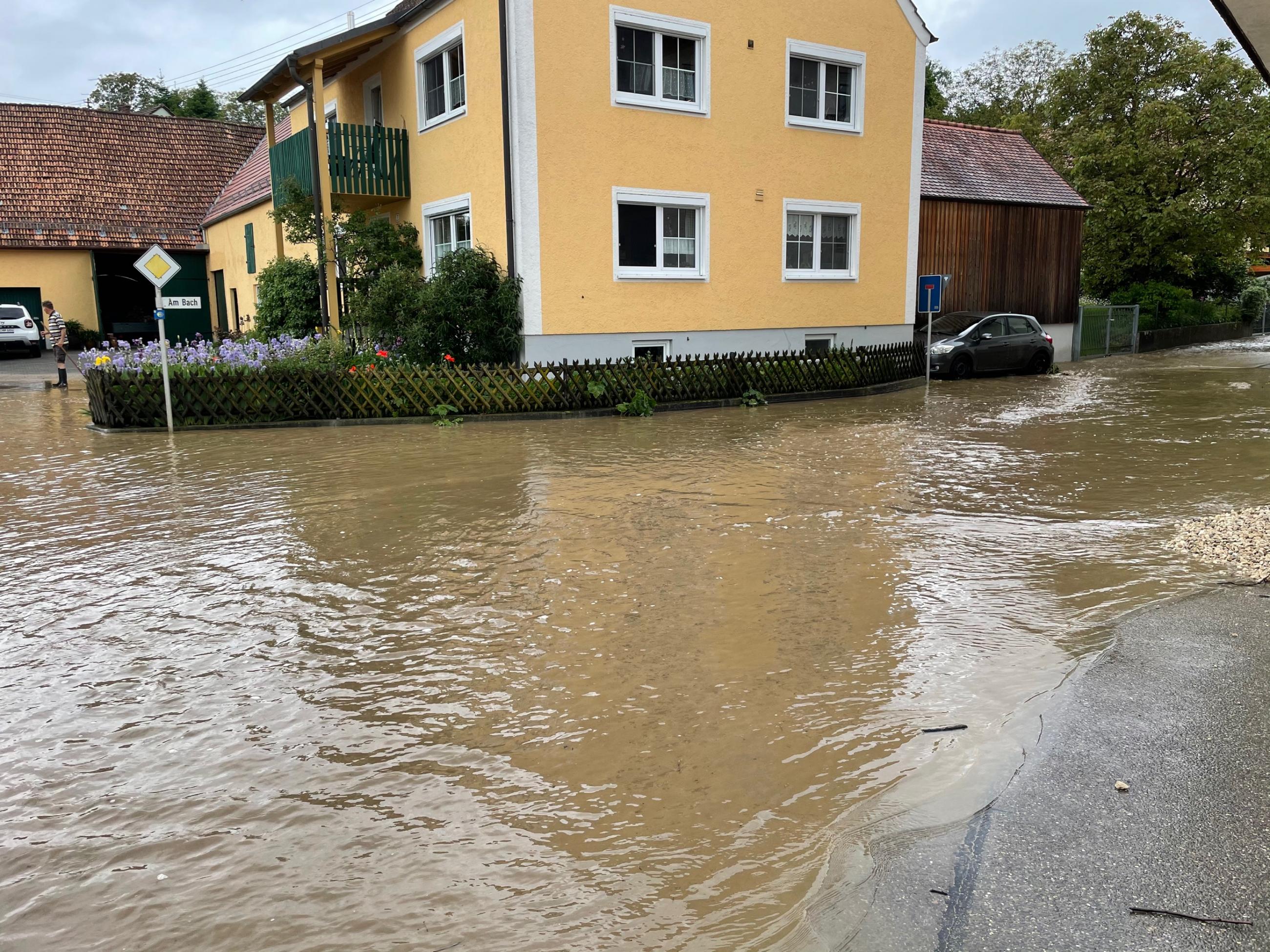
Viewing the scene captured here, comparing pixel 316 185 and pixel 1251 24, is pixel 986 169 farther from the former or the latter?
pixel 1251 24

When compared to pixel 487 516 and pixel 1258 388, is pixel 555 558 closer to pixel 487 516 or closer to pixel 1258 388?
pixel 487 516

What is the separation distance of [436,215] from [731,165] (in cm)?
567

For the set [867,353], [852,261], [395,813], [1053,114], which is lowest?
[395,813]

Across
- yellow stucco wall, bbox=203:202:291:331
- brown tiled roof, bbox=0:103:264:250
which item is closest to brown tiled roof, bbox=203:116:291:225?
yellow stucco wall, bbox=203:202:291:331

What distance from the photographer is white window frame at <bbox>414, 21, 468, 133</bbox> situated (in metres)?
16.8

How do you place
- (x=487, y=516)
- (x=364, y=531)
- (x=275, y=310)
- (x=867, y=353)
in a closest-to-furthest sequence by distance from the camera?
(x=364, y=531) → (x=487, y=516) → (x=867, y=353) → (x=275, y=310)

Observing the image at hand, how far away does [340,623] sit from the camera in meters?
5.79

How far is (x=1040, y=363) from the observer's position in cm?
2434

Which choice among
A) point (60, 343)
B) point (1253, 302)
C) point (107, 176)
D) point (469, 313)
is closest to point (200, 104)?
point (107, 176)

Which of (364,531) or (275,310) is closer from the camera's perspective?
(364,531)

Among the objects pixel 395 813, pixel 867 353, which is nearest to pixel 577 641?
pixel 395 813

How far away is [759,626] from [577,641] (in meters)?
1.09

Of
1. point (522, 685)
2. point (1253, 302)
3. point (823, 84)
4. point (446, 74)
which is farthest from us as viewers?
point (1253, 302)

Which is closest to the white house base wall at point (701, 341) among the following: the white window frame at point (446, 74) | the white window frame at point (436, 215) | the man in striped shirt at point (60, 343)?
the white window frame at point (436, 215)
